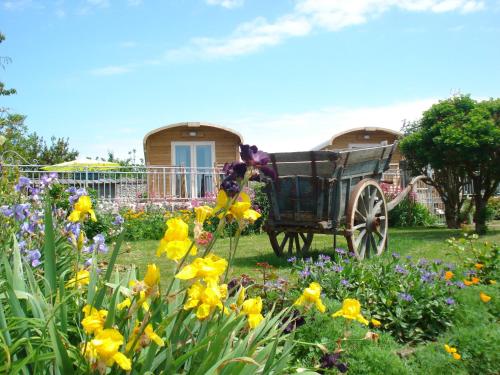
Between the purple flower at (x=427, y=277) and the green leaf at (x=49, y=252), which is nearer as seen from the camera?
the green leaf at (x=49, y=252)

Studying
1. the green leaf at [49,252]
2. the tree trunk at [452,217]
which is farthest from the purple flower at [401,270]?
the tree trunk at [452,217]

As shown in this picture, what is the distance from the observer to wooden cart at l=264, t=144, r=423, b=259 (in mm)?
6195

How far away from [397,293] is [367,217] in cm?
299

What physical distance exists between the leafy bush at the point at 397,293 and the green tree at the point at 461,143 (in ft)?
21.8

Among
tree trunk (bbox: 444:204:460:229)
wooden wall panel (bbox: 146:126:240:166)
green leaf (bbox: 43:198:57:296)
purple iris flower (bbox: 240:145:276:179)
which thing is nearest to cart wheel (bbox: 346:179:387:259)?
green leaf (bbox: 43:198:57:296)

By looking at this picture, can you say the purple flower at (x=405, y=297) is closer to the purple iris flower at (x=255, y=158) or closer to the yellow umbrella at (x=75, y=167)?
the purple iris flower at (x=255, y=158)

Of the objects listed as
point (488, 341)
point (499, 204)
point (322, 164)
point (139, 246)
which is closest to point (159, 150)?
point (139, 246)

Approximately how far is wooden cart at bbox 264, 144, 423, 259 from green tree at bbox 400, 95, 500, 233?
4376mm

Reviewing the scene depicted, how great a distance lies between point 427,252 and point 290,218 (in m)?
2.43

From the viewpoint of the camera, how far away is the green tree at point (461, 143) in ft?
33.7

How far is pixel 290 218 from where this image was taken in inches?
256

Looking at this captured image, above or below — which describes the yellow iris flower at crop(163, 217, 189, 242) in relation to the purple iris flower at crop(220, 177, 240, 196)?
below

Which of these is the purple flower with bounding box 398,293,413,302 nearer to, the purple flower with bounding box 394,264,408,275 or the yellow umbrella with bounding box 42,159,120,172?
the purple flower with bounding box 394,264,408,275

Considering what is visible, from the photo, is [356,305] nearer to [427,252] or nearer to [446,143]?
[427,252]
